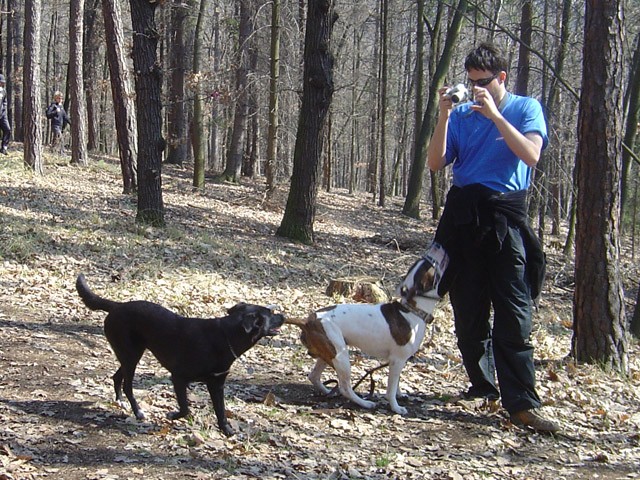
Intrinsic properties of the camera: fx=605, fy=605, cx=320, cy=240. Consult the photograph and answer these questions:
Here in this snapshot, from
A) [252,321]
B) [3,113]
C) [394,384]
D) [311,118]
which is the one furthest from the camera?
[3,113]

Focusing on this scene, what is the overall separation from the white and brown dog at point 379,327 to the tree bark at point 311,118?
689 cm

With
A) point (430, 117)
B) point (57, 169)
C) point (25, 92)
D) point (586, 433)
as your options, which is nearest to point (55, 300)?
point (586, 433)

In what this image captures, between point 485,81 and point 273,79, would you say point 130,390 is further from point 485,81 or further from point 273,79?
point 273,79

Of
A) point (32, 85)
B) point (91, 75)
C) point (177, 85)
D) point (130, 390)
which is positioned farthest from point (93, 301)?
point (91, 75)

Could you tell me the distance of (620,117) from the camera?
5.86 m

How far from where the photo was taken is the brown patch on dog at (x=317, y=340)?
4719 mm

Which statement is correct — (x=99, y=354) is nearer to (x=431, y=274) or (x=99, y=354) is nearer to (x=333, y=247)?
(x=431, y=274)

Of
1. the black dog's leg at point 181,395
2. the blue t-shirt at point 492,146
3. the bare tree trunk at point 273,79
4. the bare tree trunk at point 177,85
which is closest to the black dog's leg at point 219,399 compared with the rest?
the black dog's leg at point 181,395

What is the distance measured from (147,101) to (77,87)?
8260mm

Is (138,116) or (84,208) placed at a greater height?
(138,116)

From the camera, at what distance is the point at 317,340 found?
4.76 meters

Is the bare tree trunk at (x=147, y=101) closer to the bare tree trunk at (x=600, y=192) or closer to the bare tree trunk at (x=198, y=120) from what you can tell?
the bare tree trunk at (x=198, y=120)

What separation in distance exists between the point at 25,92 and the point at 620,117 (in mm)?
13170

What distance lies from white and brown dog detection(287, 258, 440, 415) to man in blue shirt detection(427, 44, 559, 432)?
0.99 feet
